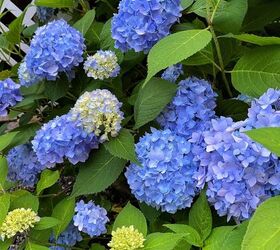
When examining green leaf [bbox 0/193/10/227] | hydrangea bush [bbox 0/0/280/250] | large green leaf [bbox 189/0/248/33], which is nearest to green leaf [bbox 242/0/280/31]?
hydrangea bush [bbox 0/0/280/250]

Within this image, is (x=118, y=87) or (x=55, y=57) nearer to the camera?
(x=55, y=57)

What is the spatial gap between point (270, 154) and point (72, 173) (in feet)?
3.23

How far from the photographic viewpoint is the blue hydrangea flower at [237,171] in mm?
1129

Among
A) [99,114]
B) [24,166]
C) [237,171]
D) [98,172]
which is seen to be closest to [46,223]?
[98,172]

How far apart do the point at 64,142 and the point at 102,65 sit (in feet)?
0.81

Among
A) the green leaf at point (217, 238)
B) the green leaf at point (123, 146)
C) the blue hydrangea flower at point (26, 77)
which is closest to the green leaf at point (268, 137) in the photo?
the green leaf at point (217, 238)

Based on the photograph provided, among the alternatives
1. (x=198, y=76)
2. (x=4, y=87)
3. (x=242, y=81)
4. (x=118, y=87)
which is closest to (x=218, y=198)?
(x=242, y=81)

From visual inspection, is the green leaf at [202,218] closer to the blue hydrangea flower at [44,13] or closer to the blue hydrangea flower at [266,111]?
the blue hydrangea flower at [266,111]

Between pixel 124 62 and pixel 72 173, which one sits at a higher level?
pixel 124 62

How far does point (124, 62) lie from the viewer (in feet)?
5.59

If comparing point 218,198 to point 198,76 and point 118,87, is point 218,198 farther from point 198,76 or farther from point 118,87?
point 118,87

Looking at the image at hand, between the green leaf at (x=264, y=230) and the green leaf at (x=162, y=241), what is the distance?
8.0 inches

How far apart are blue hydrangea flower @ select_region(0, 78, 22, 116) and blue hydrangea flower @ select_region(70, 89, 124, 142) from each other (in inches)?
14.7

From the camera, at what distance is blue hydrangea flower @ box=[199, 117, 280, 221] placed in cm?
113
